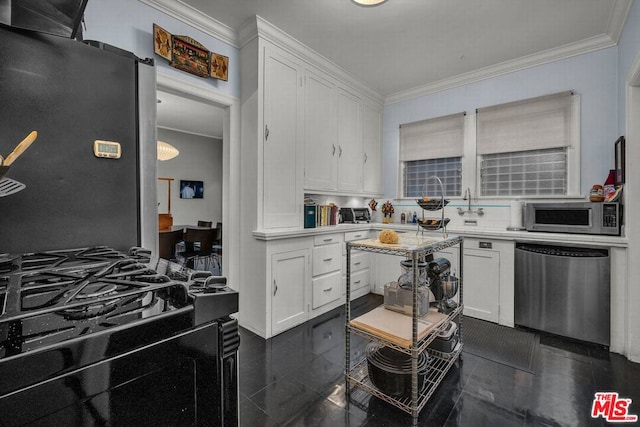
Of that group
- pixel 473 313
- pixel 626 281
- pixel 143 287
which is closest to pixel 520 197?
pixel 626 281

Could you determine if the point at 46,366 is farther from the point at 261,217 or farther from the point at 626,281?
the point at 626,281

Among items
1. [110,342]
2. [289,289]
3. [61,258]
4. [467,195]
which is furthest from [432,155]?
[110,342]

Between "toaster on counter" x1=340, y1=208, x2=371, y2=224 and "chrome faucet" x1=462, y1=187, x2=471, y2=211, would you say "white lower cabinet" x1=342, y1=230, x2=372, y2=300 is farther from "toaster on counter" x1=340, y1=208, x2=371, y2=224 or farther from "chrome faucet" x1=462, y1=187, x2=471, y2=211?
"chrome faucet" x1=462, y1=187, x2=471, y2=211

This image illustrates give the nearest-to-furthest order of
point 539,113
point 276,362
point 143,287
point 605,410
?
point 143,287 < point 605,410 < point 276,362 < point 539,113

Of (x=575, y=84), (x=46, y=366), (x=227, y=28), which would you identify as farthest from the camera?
(x=575, y=84)

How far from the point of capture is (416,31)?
270 cm

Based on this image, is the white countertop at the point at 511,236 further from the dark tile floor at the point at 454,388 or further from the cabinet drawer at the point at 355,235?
the dark tile floor at the point at 454,388

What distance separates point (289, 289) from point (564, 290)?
2.44 meters

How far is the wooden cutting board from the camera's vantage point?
1.60 m

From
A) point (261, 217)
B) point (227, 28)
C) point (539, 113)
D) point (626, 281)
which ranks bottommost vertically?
point (626, 281)

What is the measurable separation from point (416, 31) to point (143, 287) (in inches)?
120

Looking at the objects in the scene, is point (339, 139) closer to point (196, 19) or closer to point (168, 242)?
point (196, 19)

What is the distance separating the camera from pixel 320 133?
10.6 feet

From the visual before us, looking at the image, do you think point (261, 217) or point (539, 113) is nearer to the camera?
point (261, 217)
